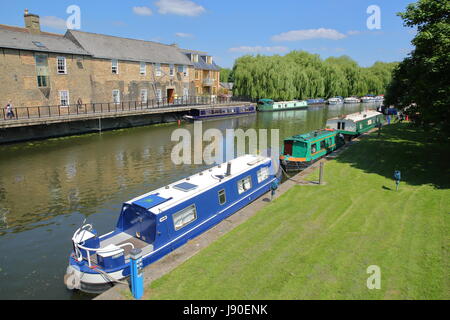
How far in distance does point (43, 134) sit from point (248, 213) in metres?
27.7

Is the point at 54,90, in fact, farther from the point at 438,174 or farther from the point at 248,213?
the point at 438,174

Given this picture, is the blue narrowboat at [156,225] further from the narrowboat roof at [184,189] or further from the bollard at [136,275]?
the bollard at [136,275]

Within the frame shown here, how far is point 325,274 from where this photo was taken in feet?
27.9

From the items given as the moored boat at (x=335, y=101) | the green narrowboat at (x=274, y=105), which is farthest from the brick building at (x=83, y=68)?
the moored boat at (x=335, y=101)

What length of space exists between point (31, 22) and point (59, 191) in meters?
30.1

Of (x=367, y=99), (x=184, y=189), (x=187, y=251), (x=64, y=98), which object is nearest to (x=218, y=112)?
(x=64, y=98)

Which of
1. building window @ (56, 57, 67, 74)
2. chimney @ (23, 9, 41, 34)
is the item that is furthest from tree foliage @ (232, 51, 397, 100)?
chimney @ (23, 9, 41, 34)

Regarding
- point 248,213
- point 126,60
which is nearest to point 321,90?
point 126,60

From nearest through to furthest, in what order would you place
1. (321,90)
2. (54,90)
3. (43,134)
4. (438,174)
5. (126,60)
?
(438,174) → (43,134) → (54,90) → (126,60) → (321,90)

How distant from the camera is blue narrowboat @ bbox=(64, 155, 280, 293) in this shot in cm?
913

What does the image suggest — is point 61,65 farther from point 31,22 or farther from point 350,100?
point 350,100

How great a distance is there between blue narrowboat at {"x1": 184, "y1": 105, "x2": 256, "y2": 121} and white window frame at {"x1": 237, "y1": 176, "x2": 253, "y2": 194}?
3407 centimetres

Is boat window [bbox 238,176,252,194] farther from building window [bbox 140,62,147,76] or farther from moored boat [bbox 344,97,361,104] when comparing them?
moored boat [bbox 344,97,361,104]

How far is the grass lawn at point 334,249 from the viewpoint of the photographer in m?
7.95
